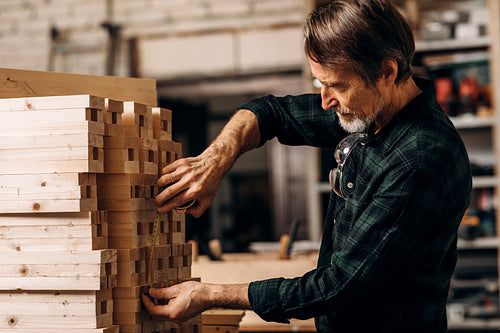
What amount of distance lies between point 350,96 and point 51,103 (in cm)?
84

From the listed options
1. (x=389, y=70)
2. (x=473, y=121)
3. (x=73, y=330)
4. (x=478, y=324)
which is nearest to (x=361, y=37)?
(x=389, y=70)

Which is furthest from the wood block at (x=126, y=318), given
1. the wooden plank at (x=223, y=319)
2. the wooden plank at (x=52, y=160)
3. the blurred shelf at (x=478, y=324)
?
the blurred shelf at (x=478, y=324)

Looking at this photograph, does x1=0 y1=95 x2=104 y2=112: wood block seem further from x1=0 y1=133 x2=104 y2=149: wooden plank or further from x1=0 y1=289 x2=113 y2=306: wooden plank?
x1=0 y1=289 x2=113 y2=306: wooden plank

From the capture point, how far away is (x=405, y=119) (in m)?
1.70

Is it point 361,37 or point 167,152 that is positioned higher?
point 361,37

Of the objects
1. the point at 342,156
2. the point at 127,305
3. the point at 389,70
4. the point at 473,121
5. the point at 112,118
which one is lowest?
the point at 127,305

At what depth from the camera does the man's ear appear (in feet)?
5.41

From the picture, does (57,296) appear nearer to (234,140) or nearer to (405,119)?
(234,140)

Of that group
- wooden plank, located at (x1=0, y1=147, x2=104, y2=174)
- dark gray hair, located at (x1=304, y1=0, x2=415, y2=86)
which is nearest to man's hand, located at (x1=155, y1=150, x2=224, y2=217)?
wooden plank, located at (x1=0, y1=147, x2=104, y2=174)

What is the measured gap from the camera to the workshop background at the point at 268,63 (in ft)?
14.7

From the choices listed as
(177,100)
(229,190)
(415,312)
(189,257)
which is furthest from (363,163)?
(229,190)

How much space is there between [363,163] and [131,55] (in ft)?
12.9

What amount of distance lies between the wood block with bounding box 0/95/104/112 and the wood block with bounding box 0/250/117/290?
401 mm

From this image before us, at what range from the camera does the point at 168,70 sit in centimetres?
527
